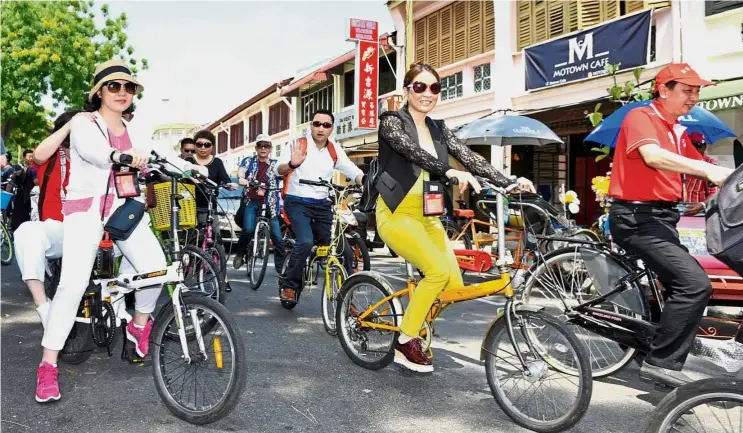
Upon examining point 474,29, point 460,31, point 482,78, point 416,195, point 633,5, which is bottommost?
point 416,195

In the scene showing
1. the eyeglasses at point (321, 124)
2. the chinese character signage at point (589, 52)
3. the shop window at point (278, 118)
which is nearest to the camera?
the eyeglasses at point (321, 124)

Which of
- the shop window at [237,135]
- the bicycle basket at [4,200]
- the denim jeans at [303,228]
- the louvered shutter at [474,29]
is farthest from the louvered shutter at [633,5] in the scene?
the shop window at [237,135]

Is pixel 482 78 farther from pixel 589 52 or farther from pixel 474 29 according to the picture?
pixel 589 52

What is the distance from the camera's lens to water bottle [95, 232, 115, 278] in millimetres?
3863

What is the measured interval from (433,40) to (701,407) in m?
17.4

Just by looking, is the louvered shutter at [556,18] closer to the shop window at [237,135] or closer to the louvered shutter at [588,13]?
the louvered shutter at [588,13]

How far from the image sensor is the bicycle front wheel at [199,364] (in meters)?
3.06

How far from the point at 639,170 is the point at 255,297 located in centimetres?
479

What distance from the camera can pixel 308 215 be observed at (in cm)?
587

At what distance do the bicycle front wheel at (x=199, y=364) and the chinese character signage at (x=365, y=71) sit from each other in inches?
639

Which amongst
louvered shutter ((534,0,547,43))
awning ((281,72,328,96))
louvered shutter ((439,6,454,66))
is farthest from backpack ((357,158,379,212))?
awning ((281,72,328,96))

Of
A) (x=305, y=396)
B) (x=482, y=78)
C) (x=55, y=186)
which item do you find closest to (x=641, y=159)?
(x=305, y=396)

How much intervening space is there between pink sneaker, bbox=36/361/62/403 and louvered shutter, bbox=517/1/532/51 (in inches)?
→ 537

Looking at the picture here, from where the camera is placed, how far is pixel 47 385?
348 cm
